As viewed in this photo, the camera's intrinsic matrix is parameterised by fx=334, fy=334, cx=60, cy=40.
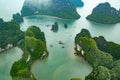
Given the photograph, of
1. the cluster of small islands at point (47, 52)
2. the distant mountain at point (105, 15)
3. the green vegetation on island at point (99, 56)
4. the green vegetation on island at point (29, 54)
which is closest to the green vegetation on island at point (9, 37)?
the cluster of small islands at point (47, 52)

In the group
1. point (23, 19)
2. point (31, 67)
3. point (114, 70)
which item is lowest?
point (114, 70)

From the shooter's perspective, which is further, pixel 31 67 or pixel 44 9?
pixel 44 9

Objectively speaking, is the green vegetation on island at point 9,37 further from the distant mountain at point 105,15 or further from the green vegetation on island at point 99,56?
the distant mountain at point 105,15

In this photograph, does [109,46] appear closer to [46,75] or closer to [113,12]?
[46,75]

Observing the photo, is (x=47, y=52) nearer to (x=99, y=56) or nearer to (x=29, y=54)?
(x=29, y=54)

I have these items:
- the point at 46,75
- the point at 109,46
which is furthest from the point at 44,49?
the point at 109,46

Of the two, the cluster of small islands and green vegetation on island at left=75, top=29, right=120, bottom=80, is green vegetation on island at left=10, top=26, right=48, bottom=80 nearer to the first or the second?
the cluster of small islands
